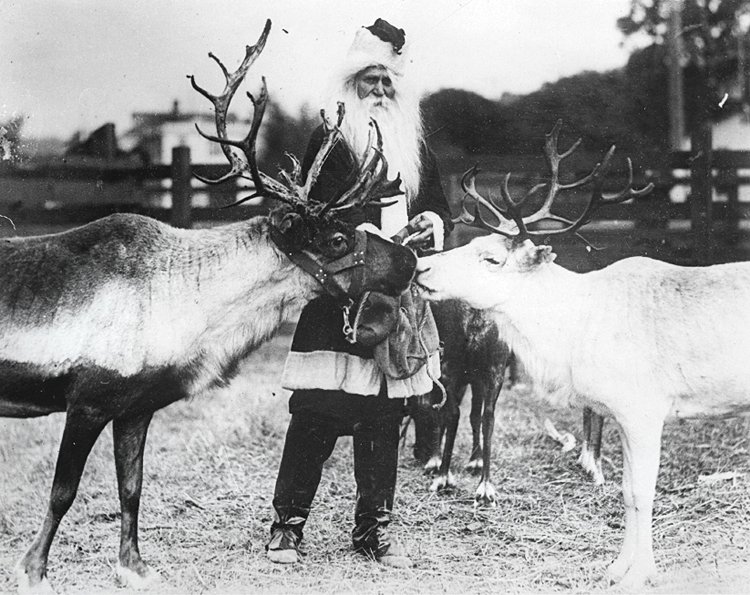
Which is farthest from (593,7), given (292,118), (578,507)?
(578,507)

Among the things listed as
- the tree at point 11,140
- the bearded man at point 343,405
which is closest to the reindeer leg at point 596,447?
the bearded man at point 343,405

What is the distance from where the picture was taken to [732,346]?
4.45 m

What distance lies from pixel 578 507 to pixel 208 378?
9.48 ft

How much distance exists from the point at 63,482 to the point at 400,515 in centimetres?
243

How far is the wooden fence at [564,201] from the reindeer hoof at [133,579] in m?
3.13

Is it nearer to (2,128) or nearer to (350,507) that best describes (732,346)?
(350,507)

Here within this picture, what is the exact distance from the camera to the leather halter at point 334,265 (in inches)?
177

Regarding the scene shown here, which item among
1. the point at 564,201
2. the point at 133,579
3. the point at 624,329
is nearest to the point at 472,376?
the point at 624,329

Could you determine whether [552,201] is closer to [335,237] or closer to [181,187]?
[335,237]

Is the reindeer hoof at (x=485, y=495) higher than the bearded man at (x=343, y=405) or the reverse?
the reverse

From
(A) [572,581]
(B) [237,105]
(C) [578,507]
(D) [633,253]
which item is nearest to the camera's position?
(A) [572,581]

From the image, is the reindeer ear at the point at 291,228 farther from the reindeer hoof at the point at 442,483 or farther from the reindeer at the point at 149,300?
the reindeer hoof at the point at 442,483

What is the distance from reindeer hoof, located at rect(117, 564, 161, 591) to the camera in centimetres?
441

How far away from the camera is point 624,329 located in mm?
4508
